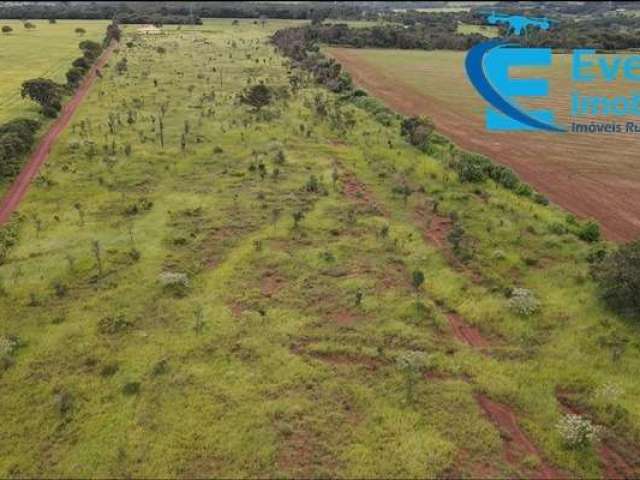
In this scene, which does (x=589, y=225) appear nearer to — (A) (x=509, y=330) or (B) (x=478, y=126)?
(A) (x=509, y=330)

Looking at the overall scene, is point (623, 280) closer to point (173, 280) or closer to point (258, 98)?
point (173, 280)

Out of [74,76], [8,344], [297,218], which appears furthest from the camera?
[74,76]

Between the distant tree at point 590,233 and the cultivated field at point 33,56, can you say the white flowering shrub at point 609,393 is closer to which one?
the distant tree at point 590,233

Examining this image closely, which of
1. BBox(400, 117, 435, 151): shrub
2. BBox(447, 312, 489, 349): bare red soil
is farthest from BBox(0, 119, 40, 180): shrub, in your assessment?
BBox(447, 312, 489, 349): bare red soil

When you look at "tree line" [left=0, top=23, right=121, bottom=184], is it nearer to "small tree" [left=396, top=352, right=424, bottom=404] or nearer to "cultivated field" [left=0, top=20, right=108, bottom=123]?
"cultivated field" [left=0, top=20, right=108, bottom=123]

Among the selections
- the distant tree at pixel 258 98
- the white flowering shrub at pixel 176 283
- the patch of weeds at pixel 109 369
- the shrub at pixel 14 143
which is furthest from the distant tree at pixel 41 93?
the patch of weeds at pixel 109 369

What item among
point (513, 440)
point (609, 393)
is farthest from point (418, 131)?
point (513, 440)
